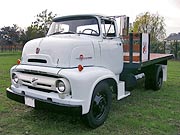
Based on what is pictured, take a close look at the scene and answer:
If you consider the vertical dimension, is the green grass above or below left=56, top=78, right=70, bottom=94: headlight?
A: below

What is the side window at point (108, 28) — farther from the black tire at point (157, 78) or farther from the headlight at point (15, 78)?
the black tire at point (157, 78)

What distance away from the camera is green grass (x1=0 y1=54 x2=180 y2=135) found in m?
4.13

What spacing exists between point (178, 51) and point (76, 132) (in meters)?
21.7

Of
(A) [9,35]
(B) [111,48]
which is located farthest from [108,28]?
(A) [9,35]

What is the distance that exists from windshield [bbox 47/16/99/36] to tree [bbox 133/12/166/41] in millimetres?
26786

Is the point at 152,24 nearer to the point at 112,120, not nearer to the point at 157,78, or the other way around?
the point at 157,78

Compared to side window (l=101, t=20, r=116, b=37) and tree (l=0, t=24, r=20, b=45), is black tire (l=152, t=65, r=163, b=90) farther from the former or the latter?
tree (l=0, t=24, r=20, b=45)

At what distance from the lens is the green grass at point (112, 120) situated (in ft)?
13.6

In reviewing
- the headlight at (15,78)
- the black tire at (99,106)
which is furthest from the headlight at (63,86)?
the headlight at (15,78)

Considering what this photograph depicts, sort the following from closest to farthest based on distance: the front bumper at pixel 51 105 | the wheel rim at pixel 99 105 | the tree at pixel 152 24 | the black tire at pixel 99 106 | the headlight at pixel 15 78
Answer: the front bumper at pixel 51 105, the black tire at pixel 99 106, the wheel rim at pixel 99 105, the headlight at pixel 15 78, the tree at pixel 152 24

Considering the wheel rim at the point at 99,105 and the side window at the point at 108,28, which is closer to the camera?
the wheel rim at the point at 99,105

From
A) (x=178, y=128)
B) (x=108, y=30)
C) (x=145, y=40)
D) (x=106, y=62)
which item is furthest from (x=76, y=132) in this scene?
(x=145, y=40)

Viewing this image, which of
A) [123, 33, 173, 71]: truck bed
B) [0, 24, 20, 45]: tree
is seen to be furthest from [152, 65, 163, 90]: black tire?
[0, 24, 20, 45]: tree

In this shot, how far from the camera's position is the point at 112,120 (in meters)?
4.71
